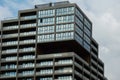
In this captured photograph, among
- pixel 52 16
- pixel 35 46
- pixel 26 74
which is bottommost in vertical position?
pixel 26 74

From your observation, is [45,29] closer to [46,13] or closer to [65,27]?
[46,13]

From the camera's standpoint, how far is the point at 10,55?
655 feet

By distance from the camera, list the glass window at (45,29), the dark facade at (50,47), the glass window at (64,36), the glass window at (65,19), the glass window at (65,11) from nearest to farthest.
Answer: the dark facade at (50,47)
the glass window at (64,36)
the glass window at (65,19)
the glass window at (65,11)
the glass window at (45,29)

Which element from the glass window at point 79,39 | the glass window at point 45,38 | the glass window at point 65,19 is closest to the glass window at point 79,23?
the glass window at point 65,19

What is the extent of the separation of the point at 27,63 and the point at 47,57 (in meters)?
9.94

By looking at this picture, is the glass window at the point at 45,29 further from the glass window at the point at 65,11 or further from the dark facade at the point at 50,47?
the glass window at the point at 65,11

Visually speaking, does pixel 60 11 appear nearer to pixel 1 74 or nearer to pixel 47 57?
pixel 47 57

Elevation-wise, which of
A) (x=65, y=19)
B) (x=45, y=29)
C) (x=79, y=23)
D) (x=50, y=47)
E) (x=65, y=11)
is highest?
(x=65, y=11)

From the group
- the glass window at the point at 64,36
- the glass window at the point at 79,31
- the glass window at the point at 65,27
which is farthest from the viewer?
the glass window at the point at 79,31

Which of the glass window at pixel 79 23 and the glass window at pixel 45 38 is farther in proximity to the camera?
the glass window at pixel 79 23

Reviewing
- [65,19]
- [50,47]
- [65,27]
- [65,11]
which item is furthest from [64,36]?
[65,11]

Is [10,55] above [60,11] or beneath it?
beneath

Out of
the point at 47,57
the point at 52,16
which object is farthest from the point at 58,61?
the point at 52,16

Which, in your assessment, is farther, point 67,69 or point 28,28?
point 28,28
